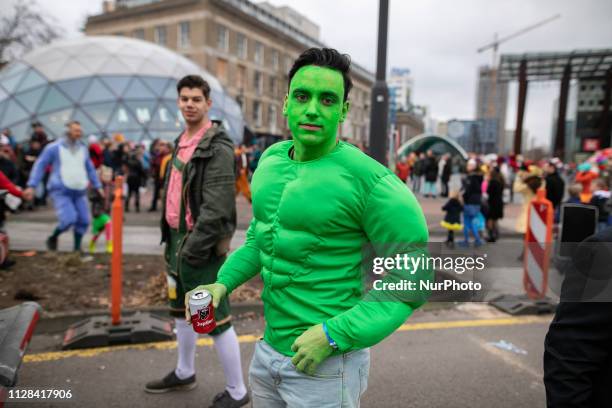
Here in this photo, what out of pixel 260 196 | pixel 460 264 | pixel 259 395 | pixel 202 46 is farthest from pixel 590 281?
pixel 202 46

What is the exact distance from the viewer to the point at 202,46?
40469 mm

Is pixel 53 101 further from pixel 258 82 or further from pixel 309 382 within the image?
pixel 258 82

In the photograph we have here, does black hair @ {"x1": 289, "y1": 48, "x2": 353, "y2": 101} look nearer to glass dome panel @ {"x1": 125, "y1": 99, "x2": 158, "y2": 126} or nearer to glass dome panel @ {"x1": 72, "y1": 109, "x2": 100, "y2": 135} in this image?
glass dome panel @ {"x1": 72, "y1": 109, "x2": 100, "y2": 135}

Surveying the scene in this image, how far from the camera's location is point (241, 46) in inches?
1766

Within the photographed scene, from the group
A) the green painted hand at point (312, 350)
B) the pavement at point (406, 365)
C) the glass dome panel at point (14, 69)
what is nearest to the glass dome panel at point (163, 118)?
the glass dome panel at point (14, 69)

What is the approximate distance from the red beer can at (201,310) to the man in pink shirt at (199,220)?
992 mm

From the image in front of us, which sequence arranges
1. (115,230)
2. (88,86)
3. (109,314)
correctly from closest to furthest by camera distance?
(115,230) < (109,314) < (88,86)

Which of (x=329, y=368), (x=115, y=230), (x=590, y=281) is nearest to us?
(x=590, y=281)

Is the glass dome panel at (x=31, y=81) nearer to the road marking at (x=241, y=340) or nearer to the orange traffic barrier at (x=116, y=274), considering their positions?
the orange traffic barrier at (x=116, y=274)

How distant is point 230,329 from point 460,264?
5.71 feet

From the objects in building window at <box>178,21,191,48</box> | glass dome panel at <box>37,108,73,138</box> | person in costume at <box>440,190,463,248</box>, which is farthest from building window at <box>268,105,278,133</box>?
person in costume at <box>440,190,463,248</box>

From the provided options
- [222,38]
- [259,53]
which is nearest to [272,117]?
[259,53]

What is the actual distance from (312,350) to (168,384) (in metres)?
2.03

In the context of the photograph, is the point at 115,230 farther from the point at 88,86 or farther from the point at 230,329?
the point at 88,86
